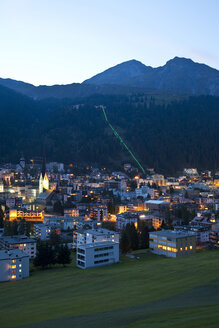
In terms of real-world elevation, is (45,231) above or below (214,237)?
below

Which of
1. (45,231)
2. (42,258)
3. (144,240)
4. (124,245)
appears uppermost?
(42,258)

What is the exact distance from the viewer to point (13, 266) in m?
34.2

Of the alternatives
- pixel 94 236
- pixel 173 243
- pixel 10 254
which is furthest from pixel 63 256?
pixel 173 243

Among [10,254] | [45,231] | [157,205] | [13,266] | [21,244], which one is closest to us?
[13,266]

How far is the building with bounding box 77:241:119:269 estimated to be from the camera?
38.0 m

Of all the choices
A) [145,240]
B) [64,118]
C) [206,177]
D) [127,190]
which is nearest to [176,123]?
[64,118]

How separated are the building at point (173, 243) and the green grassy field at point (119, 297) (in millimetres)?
5144

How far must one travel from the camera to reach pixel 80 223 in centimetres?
5653

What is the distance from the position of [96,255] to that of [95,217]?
27801 millimetres

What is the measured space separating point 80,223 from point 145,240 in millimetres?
12697

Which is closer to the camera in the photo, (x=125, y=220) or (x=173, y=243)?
(x=173, y=243)

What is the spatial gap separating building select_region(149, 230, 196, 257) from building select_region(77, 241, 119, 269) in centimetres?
582

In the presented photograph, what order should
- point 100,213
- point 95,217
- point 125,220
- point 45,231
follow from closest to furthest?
1. point 45,231
2. point 125,220
3. point 100,213
4. point 95,217

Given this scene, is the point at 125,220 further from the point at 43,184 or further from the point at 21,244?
the point at 43,184
